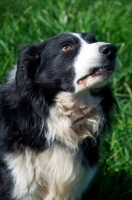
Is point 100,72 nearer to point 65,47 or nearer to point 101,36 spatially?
point 65,47

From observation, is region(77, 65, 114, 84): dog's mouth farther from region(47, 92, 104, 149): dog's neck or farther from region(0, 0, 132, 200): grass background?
region(0, 0, 132, 200): grass background

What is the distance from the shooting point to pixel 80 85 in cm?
388

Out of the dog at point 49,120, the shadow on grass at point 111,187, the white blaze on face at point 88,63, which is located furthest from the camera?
the shadow on grass at point 111,187

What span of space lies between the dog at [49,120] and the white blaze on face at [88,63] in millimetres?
15

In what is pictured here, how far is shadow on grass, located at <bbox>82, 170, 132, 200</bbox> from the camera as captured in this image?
477 centimetres

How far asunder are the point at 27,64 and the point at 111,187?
1.37 meters

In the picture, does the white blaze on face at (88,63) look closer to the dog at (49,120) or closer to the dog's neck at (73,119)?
the dog at (49,120)

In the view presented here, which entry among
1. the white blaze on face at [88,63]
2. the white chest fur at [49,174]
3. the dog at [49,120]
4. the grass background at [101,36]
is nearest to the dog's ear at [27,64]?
the dog at [49,120]

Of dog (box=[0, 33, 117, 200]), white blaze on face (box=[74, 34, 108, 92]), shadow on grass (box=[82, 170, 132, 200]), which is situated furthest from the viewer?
shadow on grass (box=[82, 170, 132, 200])

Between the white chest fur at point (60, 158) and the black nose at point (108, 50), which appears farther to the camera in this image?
the white chest fur at point (60, 158)

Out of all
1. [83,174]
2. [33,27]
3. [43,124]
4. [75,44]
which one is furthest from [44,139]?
[33,27]

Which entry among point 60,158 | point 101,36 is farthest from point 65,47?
point 101,36

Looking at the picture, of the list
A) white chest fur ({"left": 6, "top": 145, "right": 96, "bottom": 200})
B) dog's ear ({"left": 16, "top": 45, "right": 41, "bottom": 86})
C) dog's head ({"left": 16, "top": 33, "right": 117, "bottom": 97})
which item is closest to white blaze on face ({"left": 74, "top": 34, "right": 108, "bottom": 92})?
dog's head ({"left": 16, "top": 33, "right": 117, "bottom": 97})

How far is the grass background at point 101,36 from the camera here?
4844 millimetres
